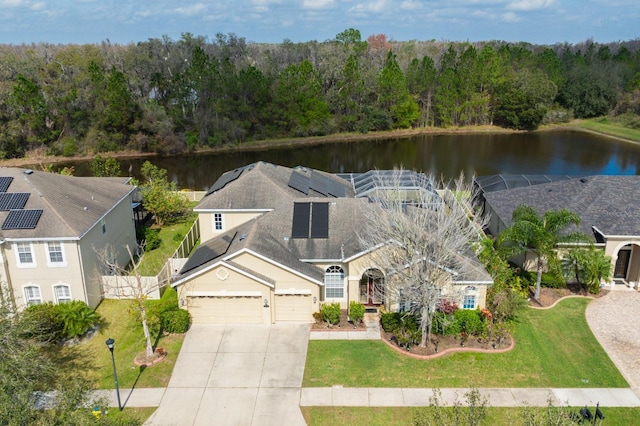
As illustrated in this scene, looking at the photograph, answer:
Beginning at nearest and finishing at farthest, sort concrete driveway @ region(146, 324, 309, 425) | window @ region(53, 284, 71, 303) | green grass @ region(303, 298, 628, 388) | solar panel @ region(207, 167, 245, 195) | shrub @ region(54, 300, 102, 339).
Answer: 1. concrete driveway @ region(146, 324, 309, 425)
2. green grass @ region(303, 298, 628, 388)
3. shrub @ region(54, 300, 102, 339)
4. window @ region(53, 284, 71, 303)
5. solar panel @ region(207, 167, 245, 195)

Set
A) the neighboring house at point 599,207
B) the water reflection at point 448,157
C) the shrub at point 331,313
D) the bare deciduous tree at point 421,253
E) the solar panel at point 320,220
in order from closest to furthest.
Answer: the bare deciduous tree at point 421,253, the shrub at point 331,313, the solar panel at point 320,220, the neighboring house at point 599,207, the water reflection at point 448,157

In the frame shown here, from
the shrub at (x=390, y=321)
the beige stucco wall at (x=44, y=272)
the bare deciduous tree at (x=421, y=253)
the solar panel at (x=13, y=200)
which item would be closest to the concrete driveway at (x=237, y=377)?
the shrub at (x=390, y=321)

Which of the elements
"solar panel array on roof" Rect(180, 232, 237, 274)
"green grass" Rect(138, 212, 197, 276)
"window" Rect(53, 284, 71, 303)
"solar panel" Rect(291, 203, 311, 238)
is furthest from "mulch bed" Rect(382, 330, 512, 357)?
"window" Rect(53, 284, 71, 303)

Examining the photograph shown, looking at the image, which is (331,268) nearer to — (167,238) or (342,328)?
Answer: (342,328)

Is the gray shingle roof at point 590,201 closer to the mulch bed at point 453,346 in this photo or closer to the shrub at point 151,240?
the mulch bed at point 453,346

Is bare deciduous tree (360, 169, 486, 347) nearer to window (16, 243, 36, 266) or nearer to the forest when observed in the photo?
window (16, 243, 36, 266)

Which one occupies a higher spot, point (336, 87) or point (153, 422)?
point (336, 87)

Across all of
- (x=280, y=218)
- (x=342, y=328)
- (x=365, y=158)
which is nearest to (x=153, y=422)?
(x=342, y=328)
